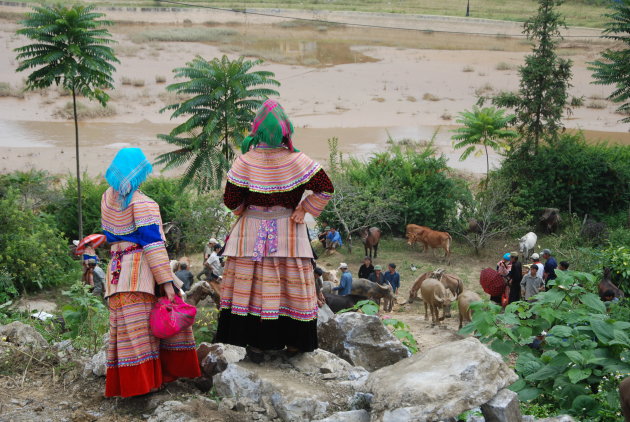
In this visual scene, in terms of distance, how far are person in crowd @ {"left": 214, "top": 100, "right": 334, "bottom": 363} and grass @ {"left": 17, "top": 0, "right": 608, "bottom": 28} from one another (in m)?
51.8

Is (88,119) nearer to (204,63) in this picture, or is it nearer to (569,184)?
(204,63)

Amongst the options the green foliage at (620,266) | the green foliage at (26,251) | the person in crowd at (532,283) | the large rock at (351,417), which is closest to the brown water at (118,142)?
the green foliage at (26,251)

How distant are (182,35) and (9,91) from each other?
14863 millimetres

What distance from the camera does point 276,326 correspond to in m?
5.27

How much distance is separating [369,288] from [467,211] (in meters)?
7.82

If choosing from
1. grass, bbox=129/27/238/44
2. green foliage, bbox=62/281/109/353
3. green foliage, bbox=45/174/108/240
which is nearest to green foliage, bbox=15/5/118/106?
green foliage, bbox=45/174/108/240

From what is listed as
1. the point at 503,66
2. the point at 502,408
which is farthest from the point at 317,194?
the point at 503,66

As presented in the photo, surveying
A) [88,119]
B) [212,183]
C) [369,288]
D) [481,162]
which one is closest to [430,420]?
[369,288]

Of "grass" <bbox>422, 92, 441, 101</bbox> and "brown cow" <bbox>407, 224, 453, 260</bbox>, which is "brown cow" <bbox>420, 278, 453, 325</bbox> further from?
"grass" <bbox>422, 92, 441, 101</bbox>

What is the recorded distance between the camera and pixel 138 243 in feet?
16.2

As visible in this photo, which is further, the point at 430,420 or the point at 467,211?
the point at 467,211

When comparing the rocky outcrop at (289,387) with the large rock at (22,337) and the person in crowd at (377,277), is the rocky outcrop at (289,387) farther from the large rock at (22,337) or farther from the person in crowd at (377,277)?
the person in crowd at (377,277)

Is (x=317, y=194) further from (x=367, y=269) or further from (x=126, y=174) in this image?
(x=367, y=269)

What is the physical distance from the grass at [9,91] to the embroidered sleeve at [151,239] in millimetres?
33218
